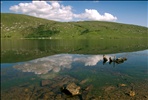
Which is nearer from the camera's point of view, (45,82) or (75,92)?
(75,92)

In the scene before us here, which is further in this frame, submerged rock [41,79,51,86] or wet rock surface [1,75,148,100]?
submerged rock [41,79,51,86]

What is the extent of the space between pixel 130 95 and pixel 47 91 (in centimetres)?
1368

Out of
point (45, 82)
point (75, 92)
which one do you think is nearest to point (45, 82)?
point (45, 82)

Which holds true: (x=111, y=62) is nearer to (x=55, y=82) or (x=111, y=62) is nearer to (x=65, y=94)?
(x=55, y=82)

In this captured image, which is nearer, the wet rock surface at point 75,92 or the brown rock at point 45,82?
the wet rock surface at point 75,92

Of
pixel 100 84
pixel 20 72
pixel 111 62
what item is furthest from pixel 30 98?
pixel 111 62

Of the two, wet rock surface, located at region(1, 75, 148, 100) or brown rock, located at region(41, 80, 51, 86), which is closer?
wet rock surface, located at region(1, 75, 148, 100)

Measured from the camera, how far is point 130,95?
28.9m

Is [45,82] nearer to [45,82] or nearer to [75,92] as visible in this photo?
[45,82]

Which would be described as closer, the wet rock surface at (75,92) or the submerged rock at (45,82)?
the wet rock surface at (75,92)

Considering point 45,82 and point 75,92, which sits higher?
point 75,92

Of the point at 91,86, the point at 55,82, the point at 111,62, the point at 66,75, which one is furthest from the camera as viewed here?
the point at 111,62

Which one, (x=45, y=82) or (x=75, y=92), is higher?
(x=75, y=92)

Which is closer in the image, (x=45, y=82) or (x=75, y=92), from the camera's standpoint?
A: (x=75, y=92)
